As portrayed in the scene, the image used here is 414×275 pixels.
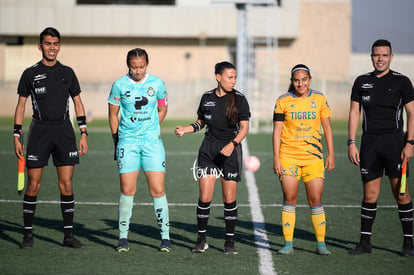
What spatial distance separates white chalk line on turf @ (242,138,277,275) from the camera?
6973 millimetres

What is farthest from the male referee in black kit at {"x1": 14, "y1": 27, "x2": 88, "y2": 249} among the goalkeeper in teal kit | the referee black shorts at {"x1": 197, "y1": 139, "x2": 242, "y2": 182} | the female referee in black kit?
the referee black shorts at {"x1": 197, "y1": 139, "x2": 242, "y2": 182}

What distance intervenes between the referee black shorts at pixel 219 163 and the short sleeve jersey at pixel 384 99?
150cm

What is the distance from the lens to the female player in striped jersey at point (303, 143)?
7.41 m

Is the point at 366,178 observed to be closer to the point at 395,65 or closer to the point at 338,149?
the point at 338,149

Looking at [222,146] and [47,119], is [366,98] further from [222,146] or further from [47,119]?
[47,119]

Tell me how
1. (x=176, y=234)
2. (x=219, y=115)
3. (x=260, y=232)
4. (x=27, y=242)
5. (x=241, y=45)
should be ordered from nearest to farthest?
(x=219, y=115) → (x=27, y=242) → (x=176, y=234) → (x=260, y=232) → (x=241, y=45)

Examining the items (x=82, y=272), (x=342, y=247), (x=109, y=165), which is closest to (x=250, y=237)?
(x=342, y=247)

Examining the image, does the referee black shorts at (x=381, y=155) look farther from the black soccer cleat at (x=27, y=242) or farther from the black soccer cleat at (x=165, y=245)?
the black soccer cleat at (x=27, y=242)

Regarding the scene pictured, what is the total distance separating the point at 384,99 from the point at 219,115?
1.78 m

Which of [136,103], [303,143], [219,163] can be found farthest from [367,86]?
[136,103]

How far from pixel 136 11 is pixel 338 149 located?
2598cm

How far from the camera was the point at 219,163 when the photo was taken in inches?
301

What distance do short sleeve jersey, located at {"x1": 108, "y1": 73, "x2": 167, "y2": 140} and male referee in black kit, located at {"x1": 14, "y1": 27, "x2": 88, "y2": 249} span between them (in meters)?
0.65

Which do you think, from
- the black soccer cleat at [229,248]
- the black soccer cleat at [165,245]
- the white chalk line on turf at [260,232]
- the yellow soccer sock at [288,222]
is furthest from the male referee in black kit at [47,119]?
the yellow soccer sock at [288,222]
